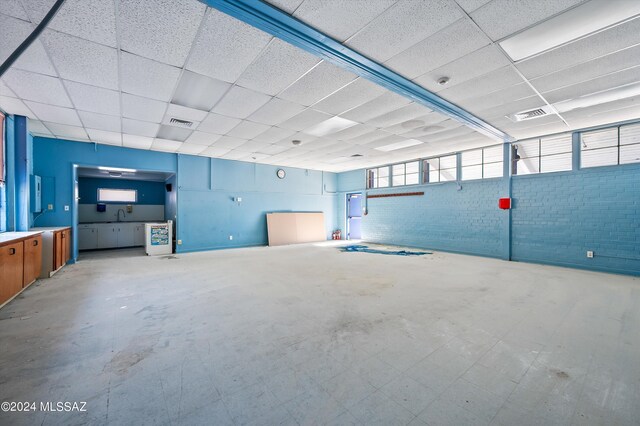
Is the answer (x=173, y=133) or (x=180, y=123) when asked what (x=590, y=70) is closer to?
(x=180, y=123)

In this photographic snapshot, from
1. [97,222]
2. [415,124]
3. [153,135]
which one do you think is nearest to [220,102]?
[153,135]

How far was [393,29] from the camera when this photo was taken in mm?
2557

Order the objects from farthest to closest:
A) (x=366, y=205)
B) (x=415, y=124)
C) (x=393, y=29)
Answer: (x=366, y=205), (x=415, y=124), (x=393, y=29)

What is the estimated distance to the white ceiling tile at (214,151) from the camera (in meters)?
7.24

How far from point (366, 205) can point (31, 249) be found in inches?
347

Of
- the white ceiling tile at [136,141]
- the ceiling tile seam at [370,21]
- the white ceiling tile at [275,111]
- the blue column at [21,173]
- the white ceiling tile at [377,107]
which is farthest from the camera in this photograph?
the white ceiling tile at [136,141]

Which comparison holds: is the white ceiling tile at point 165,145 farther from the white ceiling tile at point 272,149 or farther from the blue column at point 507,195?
the blue column at point 507,195

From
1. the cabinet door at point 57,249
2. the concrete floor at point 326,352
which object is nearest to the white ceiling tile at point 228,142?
the concrete floor at point 326,352

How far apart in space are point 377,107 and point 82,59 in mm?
3924

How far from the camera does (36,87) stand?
362 cm

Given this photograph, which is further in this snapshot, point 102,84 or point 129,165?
point 129,165

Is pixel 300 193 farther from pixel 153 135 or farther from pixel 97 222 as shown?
pixel 97 222

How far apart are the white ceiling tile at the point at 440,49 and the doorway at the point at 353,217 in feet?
26.2

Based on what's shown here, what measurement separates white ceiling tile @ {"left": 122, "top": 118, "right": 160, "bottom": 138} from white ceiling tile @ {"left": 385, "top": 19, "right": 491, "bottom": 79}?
4.70 metres
